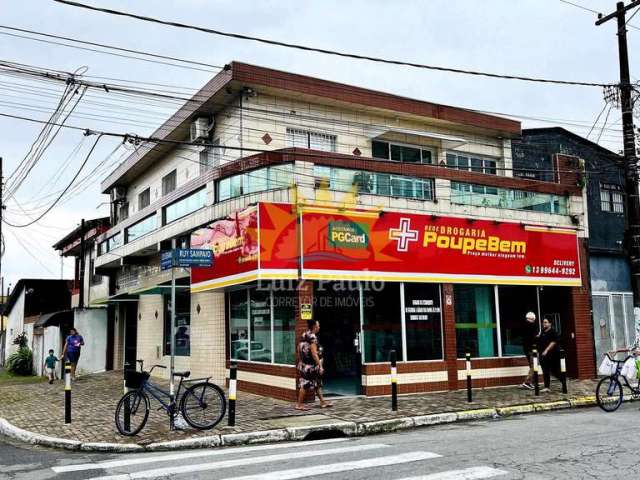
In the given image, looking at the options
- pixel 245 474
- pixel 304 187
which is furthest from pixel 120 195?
pixel 245 474

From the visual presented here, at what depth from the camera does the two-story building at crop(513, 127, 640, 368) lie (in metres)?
18.7

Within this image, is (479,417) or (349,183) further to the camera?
(349,183)

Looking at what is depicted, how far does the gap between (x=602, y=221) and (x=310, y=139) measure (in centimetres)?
962

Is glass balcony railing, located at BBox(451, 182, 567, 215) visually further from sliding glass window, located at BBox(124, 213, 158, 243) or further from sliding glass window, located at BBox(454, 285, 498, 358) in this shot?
sliding glass window, located at BBox(124, 213, 158, 243)

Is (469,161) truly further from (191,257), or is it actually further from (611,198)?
(191,257)

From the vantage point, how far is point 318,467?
24.7 feet

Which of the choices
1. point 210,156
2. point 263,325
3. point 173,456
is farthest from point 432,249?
point 173,456

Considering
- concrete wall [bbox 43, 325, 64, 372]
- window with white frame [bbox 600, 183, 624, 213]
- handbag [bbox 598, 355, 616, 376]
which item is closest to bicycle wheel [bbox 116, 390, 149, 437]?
handbag [bbox 598, 355, 616, 376]

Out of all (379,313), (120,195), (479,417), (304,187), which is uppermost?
(120,195)

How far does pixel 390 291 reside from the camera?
49.4 feet

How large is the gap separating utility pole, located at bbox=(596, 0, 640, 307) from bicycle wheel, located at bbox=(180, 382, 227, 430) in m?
10.2

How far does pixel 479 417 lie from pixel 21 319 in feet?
117

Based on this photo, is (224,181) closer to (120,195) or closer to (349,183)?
(349,183)

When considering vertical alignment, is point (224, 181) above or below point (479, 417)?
above
